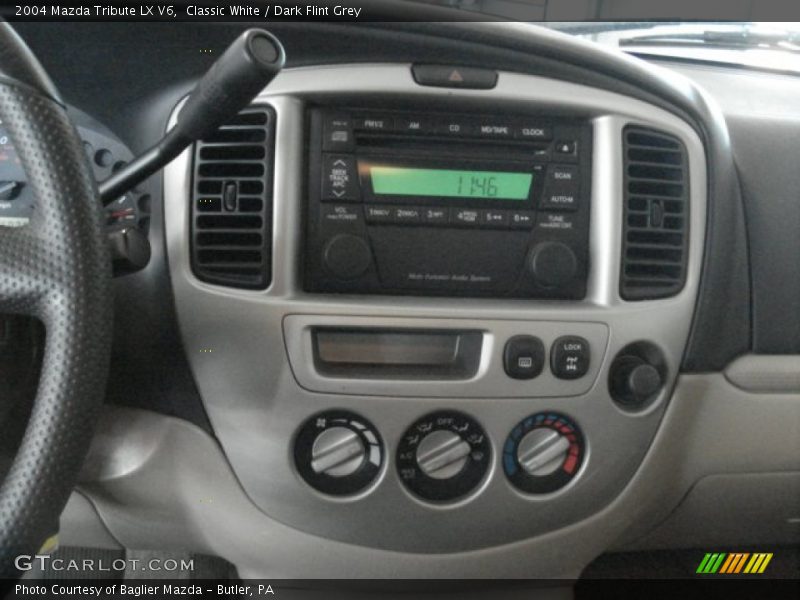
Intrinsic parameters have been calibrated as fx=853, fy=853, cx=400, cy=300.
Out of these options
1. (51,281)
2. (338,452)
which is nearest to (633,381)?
(338,452)

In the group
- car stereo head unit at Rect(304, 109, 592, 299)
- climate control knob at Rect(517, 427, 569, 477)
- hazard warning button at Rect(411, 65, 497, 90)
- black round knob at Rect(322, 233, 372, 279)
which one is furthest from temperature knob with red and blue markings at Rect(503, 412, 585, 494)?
hazard warning button at Rect(411, 65, 497, 90)

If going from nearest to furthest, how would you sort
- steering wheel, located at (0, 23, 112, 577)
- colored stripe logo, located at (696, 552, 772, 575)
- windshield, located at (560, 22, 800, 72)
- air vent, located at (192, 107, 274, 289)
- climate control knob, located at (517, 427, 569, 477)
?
steering wheel, located at (0, 23, 112, 577)
air vent, located at (192, 107, 274, 289)
climate control knob, located at (517, 427, 569, 477)
windshield, located at (560, 22, 800, 72)
colored stripe logo, located at (696, 552, 772, 575)

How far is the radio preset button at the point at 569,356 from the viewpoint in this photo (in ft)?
3.10

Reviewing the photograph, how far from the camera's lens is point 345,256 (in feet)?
2.94

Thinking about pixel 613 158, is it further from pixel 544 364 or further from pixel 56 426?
pixel 56 426

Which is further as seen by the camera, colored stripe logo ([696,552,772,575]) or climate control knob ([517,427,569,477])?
colored stripe logo ([696,552,772,575])

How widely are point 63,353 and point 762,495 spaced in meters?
0.91

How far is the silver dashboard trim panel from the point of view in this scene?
2.89 ft

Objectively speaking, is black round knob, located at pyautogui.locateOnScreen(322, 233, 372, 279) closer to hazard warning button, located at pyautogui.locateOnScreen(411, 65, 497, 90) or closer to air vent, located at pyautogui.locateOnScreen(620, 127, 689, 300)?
hazard warning button, located at pyautogui.locateOnScreen(411, 65, 497, 90)

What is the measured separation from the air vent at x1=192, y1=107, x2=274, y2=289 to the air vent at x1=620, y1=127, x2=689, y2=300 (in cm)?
40

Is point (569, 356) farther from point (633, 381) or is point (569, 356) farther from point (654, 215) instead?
point (654, 215)

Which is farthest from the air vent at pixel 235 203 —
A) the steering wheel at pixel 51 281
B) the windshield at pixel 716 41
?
the windshield at pixel 716 41

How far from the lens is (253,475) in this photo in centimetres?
94

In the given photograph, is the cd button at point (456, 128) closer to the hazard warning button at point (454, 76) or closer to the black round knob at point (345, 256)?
the hazard warning button at point (454, 76)
